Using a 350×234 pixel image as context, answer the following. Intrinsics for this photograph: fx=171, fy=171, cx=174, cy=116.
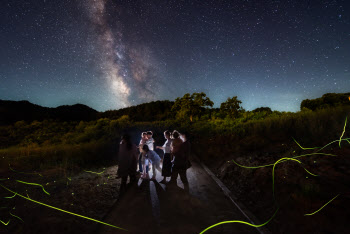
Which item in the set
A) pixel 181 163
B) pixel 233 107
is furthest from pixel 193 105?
pixel 181 163

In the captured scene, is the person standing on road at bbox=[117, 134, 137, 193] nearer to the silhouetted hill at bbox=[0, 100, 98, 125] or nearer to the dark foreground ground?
the dark foreground ground

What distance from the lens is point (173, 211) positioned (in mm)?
4227

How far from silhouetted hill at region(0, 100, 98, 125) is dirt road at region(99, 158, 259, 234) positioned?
7822cm

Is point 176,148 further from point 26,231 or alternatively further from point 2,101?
point 2,101

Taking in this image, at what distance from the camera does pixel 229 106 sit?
1448 inches

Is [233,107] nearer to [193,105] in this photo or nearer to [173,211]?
[193,105]

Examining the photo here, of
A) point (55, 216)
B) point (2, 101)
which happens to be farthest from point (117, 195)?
point (2, 101)

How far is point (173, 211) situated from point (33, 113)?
10249 cm

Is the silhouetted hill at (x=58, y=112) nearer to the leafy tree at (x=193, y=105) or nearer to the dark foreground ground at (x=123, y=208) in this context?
the leafy tree at (x=193, y=105)

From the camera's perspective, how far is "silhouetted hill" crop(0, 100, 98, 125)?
76231 millimetres

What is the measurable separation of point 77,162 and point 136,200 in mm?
7943

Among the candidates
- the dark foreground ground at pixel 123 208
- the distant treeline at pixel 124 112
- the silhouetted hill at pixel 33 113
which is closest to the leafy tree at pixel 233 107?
the distant treeline at pixel 124 112

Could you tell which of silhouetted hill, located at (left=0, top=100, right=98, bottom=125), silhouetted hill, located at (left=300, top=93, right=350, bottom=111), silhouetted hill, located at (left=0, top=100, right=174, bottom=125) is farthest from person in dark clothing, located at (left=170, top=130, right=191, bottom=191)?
silhouetted hill, located at (left=0, top=100, right=98, bottom=125)

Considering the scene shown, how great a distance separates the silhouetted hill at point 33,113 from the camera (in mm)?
76231
